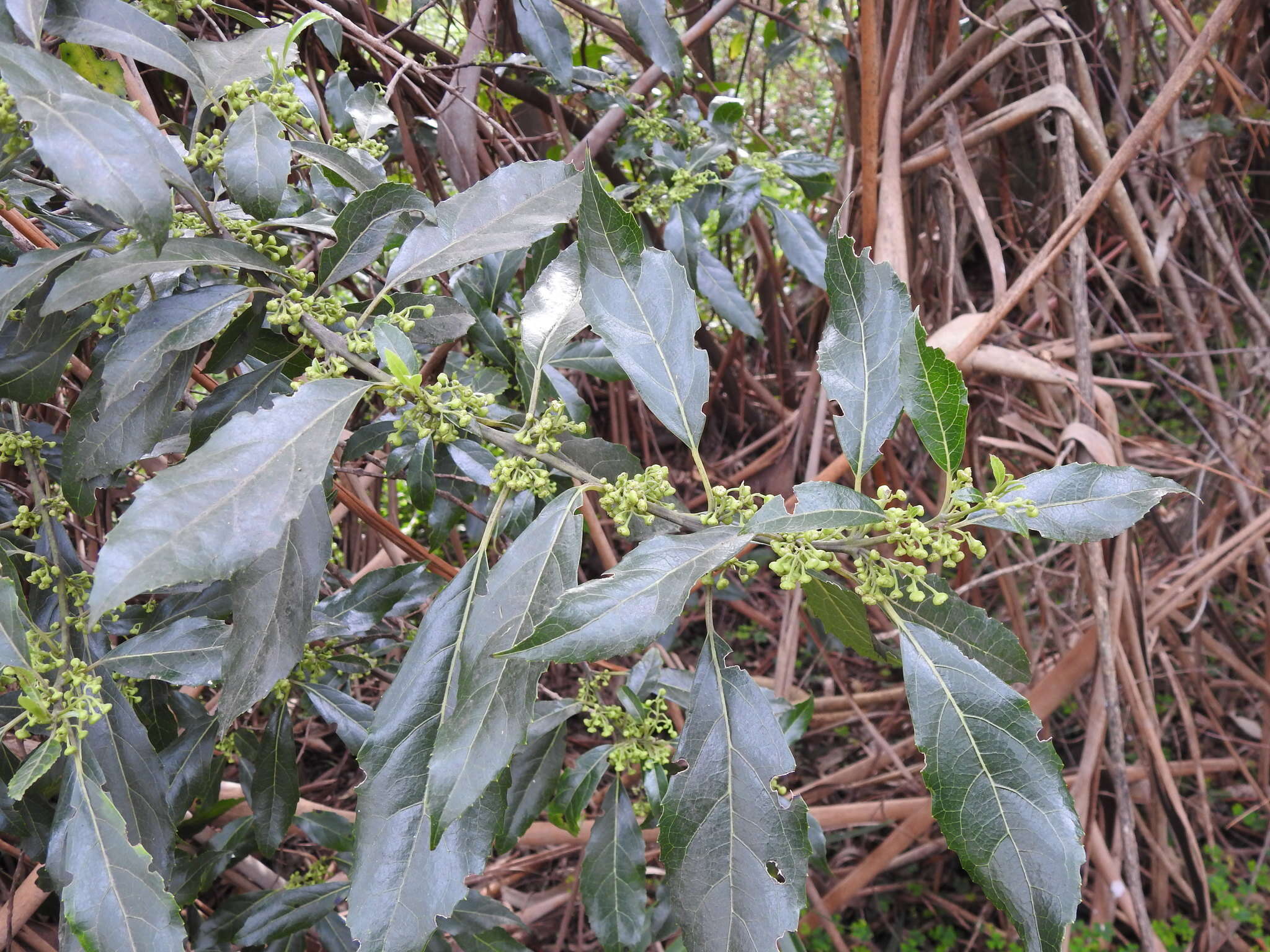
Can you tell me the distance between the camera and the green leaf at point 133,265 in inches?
25.7

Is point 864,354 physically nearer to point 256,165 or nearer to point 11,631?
point 256,165

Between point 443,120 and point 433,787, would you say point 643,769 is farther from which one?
point 443,120

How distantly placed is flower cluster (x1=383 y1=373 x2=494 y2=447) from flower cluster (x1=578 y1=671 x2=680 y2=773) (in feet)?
1.68

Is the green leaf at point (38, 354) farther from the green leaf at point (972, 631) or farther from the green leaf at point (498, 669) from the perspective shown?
the green leaf at point (972, 631)

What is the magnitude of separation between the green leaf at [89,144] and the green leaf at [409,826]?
0.39 meters

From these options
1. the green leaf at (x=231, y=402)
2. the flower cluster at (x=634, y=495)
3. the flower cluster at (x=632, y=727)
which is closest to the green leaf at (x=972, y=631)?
the flower cluster at (x=634, y=495)

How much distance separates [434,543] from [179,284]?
53 cm

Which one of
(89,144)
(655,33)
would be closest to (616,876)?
(89,144)

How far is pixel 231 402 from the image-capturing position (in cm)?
83

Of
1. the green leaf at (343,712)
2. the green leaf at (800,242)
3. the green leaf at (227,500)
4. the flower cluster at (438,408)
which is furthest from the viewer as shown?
the green leaf at (800,242)

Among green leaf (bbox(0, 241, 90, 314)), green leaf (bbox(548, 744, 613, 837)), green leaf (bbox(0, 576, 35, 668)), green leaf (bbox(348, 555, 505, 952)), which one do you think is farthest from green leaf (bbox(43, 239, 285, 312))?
green leaf (bbox(548, 744, 613, 837))

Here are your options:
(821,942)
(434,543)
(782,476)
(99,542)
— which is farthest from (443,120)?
(821,942)

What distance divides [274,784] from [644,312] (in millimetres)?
777

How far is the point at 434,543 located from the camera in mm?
1273
